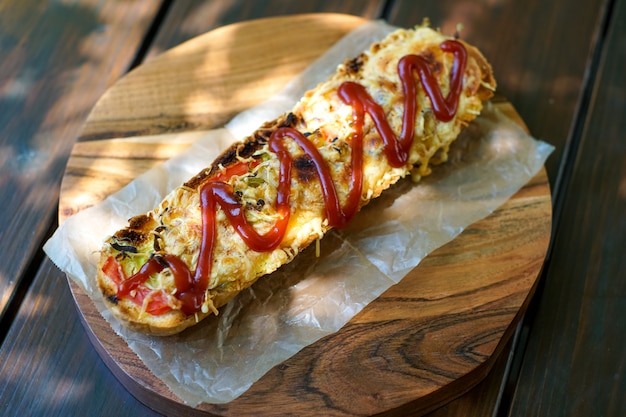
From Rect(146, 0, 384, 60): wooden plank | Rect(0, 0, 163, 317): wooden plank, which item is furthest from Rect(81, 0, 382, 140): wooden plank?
Rect(0, 0, 163, 317): wooden plank

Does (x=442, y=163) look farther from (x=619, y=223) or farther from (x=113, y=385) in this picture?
(x=113, y=385)

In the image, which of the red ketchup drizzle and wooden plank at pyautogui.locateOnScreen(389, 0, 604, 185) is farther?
wooden plank at pyautogui.locateOnScreen(389, 0, 604, 185)

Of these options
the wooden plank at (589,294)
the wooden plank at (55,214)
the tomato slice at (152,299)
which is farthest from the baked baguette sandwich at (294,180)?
the wooden plank at (589,294)

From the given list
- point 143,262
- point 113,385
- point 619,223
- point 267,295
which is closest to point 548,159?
point 619,223

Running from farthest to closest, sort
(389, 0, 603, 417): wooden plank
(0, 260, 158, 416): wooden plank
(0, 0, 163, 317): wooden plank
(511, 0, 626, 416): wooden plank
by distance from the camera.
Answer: (389, 0, 603, 417): wooden plank
(0, 0, 163, 317): wooden plank
(511, 0, 626, 416): wooden plank
(0, 260, 158, 416): wooden plank

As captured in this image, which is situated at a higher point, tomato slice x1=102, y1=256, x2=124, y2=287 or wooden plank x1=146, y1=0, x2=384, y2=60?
wooden plank x1=146, y1=0, x2=384, y2=60

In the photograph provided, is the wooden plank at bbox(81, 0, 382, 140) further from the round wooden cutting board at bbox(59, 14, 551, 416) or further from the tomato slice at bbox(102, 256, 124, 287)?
the tomato slice at bbox(102, 256, 124, 287)

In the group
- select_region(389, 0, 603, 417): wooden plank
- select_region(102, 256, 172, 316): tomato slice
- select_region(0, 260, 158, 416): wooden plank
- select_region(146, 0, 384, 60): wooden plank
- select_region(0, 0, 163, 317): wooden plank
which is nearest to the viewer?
select_region(102, 256, 172, 316): tomato slice

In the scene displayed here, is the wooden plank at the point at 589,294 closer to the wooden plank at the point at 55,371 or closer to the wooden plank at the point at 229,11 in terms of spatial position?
the wooden plank at the point at 229,11
